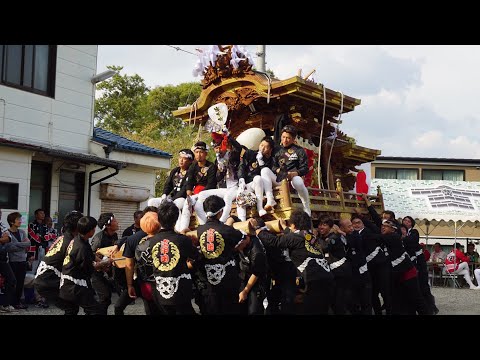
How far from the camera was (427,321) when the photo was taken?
3.57 metres

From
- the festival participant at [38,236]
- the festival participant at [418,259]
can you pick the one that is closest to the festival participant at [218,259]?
the festival participant at [418,259]

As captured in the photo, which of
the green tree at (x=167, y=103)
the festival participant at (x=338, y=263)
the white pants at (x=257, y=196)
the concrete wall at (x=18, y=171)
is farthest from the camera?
the green tree at (x=167, y=103)

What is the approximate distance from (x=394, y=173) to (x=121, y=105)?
40.6 feet

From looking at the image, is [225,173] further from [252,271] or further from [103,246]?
[252,271]

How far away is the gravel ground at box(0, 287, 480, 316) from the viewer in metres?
9.07

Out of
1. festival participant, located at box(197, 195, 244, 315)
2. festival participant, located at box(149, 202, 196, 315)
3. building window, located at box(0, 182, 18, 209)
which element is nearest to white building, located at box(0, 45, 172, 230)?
building window, located at box(0, 182, 18, 209)

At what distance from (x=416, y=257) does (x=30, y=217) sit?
7.76 m

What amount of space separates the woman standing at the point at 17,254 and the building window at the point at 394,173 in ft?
60.1

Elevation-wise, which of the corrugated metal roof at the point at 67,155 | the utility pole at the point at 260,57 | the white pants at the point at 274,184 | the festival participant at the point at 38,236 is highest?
the utility pole at the point at 260,57

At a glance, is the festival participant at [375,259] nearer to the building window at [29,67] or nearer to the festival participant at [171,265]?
the festival participant at [171,265]

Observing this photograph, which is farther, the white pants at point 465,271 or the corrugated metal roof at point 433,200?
the white pants at point 465,271

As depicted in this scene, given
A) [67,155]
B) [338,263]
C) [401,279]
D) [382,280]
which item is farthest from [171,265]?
[67,155]

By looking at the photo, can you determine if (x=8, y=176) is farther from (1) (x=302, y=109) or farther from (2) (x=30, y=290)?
(1) (x=302, y=109)

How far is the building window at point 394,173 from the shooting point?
24.6 metres
